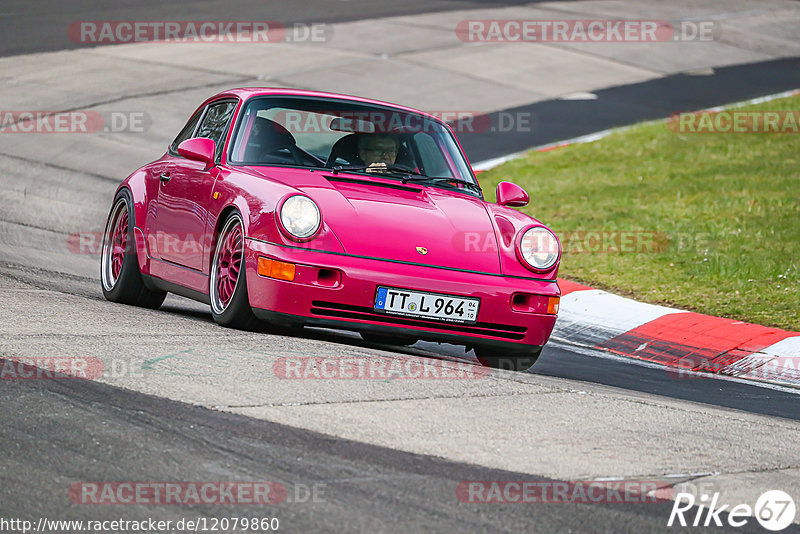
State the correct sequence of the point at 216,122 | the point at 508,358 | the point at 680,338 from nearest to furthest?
the point at 508,358 < the point at 216,122 < the point at 680,338

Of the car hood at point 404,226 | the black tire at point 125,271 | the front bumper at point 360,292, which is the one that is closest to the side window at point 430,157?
the car hood at point 404,226

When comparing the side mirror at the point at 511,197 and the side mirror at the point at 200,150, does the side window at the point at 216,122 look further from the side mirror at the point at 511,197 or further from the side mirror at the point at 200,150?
the side mirror at the point at 511,197

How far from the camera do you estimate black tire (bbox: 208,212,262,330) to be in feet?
21.0

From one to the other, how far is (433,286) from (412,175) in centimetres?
130

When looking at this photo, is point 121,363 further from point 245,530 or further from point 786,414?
point 786,414

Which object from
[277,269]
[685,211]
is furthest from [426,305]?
[685,211]

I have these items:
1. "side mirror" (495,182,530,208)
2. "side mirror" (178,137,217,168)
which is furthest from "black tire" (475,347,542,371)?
"side mirror" (178,137,217,168)

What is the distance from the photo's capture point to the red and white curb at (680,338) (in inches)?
299

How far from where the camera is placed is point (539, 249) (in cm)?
666

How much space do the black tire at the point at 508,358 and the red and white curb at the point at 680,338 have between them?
1121 millimetres

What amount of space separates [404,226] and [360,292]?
1.61ft

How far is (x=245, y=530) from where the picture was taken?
11.6 ft

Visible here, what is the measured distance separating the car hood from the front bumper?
8 cm

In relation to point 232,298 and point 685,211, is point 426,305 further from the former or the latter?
point 685,211
